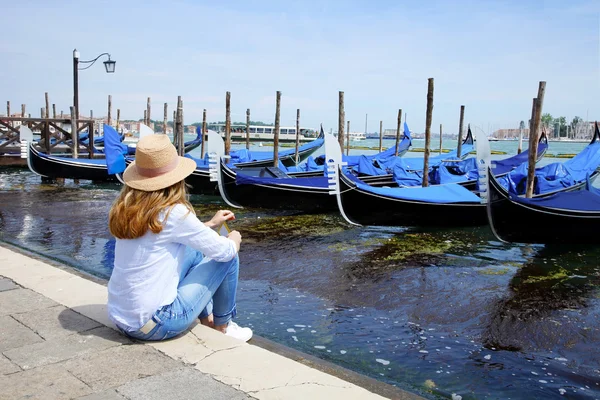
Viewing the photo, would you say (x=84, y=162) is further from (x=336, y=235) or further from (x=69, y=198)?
(x=336, y=235)

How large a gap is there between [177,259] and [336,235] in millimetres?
5924

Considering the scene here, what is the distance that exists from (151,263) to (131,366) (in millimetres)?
417

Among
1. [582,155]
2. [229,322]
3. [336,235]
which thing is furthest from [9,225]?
[582,155]

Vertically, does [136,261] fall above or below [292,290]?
above

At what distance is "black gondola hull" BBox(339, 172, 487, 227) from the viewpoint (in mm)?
8508

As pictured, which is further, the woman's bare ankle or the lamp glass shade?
the lamp glass shade

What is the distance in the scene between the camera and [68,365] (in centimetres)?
222

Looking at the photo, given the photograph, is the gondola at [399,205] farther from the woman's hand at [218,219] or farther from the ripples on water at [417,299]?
the woman's hand at [218,219]

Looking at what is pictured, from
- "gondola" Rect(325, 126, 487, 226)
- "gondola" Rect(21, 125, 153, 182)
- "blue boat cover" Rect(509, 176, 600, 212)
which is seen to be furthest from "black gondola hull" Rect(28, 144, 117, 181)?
"blue boat cover" Rect(509, 176, 600, 212)

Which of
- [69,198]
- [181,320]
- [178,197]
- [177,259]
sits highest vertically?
[178,197]

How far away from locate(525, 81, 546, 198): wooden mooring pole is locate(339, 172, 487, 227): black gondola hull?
0.82 meters

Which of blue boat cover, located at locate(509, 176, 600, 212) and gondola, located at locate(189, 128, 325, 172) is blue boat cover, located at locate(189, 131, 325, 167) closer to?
gondola, located at locate(189, 128, 325, 172)

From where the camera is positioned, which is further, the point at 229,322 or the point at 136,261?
the point at 229,322

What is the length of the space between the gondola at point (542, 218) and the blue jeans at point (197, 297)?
497cm
